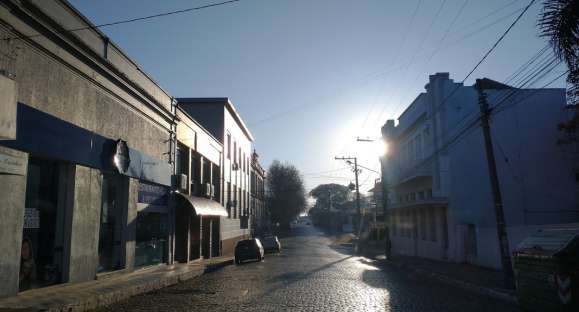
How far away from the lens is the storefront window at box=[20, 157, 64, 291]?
1173 centimetres

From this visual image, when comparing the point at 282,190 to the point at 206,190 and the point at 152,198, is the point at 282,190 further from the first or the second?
the point at 152,198

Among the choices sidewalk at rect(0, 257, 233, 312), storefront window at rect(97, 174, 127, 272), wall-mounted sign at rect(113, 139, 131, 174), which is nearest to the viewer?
sidewalk at rect(0, 257, 233, 312)

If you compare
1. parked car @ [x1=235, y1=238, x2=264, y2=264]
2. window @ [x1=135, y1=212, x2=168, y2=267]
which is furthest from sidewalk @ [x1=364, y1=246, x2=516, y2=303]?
window @ [x1=135, y1=212, x2=168, y2=267]

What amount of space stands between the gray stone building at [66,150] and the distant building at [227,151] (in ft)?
56.5

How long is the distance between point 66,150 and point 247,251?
1729cm

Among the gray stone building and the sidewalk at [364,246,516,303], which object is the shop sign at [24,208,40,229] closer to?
the gray stone building

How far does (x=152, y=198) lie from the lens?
20.6m

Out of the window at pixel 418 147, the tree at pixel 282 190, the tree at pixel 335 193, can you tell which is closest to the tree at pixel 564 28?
the window at pixel 418 147

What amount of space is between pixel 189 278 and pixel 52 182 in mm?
7643

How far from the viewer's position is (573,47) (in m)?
11.2

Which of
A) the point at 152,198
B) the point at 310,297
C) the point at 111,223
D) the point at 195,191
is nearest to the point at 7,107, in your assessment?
the point at 310,297

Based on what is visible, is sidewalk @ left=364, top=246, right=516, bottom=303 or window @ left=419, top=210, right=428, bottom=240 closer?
sidewalk @ left=364, top=246, right=516, bottom=303

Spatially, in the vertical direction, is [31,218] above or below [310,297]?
above

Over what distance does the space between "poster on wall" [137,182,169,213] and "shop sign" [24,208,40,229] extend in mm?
6663
